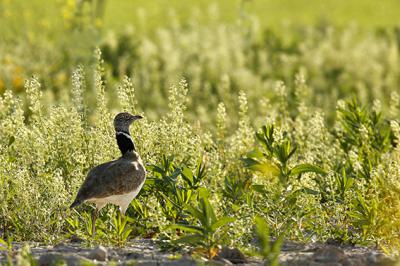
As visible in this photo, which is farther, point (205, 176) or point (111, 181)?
point (205, 176)

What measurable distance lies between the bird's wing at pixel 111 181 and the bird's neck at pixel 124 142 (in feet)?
1.10

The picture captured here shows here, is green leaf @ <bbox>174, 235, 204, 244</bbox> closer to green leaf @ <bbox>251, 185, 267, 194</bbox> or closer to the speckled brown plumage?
the speckled brown plumage

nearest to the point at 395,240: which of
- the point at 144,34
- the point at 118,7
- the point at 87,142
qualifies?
the point at 87,142

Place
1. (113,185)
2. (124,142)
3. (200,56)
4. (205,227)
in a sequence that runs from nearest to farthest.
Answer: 1. (205,227)
2. (113,185)
3. (124,142)
4. (200,56)

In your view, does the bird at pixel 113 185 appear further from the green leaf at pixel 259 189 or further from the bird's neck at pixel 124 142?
the green leaf at pixel 259 189

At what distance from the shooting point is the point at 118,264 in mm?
5062

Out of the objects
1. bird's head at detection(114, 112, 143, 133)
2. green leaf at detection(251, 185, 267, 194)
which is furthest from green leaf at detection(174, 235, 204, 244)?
bird's head at detection(114, 112, 143, 133)

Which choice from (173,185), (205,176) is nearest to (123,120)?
(173,185)

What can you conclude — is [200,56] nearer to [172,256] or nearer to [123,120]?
[123,120]

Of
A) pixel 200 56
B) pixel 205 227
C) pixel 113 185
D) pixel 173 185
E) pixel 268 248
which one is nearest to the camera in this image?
pixel 268 248

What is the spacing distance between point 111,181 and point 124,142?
22.6 inches

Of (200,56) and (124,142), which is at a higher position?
→ (200,56)

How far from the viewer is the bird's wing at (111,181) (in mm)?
5730

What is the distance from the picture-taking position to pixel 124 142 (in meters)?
6.34
